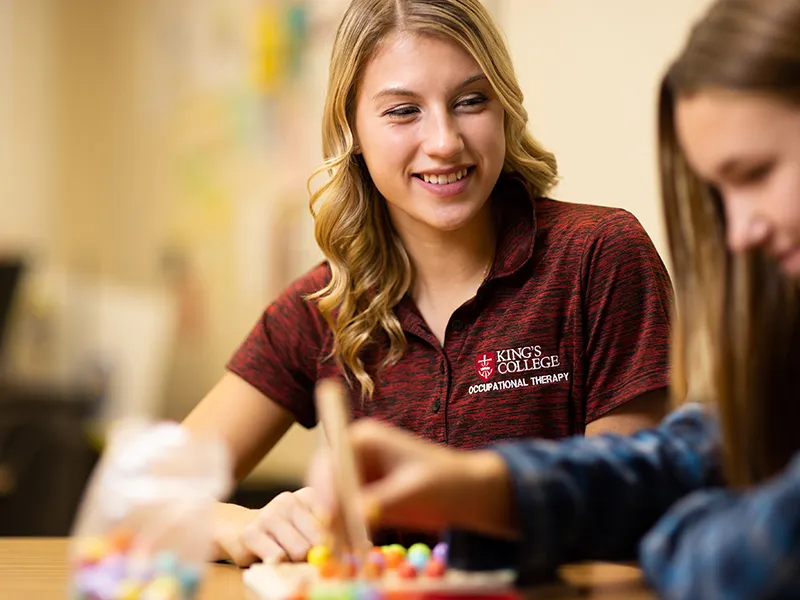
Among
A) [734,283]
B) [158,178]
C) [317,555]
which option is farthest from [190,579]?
[158,178]

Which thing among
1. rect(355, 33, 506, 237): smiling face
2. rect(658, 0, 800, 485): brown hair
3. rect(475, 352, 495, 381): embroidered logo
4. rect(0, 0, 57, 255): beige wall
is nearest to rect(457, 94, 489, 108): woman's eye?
rect(355, 33, 506, 237): smiling face

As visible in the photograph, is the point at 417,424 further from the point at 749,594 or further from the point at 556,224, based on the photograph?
the point at 749,594

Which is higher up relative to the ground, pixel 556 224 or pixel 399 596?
pixel 556 224

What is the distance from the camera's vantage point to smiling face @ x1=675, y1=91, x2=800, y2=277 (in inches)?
30.4

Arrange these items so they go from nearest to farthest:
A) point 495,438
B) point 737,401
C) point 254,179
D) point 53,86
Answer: point 737,401 < point 495,438 < point 254,179 < point 53,86

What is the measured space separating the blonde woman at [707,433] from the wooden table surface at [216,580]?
23 mm

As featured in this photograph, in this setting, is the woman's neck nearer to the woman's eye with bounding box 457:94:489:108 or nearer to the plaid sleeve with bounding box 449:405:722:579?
the woman's eye with bounding box 457:94:489:108

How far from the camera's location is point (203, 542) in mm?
863

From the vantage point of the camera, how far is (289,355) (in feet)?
4.97

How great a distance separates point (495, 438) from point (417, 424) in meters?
0.10

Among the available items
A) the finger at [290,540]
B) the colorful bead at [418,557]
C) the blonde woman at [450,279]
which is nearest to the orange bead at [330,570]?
the colorful bead at [418,557]

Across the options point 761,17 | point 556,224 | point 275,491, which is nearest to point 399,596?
point 761,17

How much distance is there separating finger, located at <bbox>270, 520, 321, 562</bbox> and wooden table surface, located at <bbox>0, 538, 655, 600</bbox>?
5 centimetres

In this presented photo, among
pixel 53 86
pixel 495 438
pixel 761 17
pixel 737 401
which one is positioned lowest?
pixel 495 438
